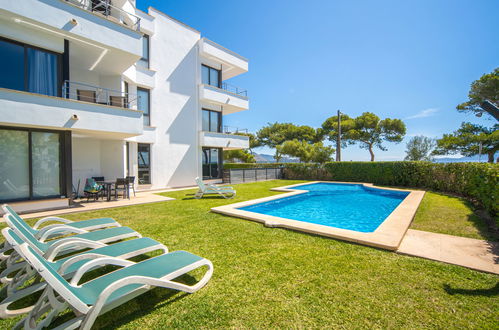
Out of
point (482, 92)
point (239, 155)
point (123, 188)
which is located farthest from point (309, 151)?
point (123, 188)

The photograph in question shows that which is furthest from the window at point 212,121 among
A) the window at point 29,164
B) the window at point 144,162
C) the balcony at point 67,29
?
the window at point 29,164

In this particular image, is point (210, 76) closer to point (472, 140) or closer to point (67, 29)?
point (67, 29)

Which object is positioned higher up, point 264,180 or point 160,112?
point 160,112

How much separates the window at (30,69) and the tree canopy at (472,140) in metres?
30.3

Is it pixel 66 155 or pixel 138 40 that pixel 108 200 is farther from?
pixel 138 40

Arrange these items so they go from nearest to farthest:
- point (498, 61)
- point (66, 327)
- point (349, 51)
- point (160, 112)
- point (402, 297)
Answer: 1. point (66, 327)
2. point (402, 297)
3. point (160, 112)
4. point (498, 61)
5. point (349, 51)

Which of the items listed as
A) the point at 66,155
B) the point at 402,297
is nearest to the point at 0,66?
the point at 66,155

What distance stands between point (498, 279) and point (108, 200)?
12466mm

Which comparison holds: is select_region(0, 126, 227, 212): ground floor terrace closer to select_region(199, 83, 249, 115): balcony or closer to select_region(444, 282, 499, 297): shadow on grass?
select_region(199, 83, 249, 115): balcony

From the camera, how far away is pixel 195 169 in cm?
1702

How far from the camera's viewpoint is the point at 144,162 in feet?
46.7

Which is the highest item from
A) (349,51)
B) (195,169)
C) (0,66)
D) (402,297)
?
(349,51)

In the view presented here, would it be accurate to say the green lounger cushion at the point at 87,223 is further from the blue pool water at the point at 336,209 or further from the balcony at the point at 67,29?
the balcony at the point at 67,29

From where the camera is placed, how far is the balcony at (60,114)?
6984 millimetres
